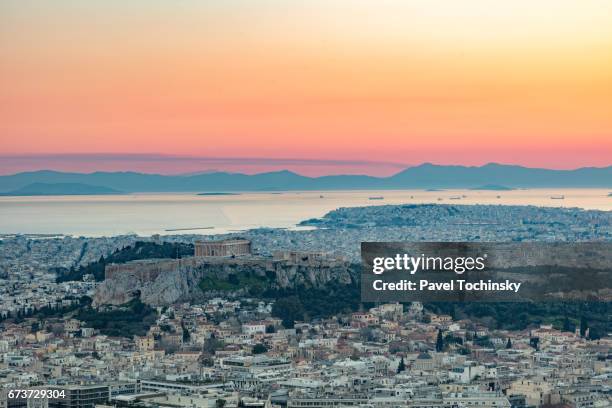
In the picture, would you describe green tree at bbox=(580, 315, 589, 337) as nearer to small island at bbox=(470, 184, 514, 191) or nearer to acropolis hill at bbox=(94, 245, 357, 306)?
acropolis hill at bbox=(94, 245, 357, 306)

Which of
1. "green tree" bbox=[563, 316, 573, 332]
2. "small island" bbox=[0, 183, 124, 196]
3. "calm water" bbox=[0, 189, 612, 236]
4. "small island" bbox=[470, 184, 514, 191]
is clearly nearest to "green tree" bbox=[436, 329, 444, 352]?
"green tree" bbox=[563, 316, 573, 332]

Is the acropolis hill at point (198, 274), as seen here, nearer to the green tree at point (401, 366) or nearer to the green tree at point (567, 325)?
the green tree at point (567, 325)

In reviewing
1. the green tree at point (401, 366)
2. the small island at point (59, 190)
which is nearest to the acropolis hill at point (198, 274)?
the green tree at point (401, 366)

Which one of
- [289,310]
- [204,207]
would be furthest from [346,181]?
[289,310]

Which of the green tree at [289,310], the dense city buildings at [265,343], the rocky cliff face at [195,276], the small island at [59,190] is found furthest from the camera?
the small island at [59,190]

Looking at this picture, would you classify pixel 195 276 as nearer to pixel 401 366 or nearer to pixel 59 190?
pixel 401 366

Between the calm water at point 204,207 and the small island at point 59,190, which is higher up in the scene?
the small island at point 59,190

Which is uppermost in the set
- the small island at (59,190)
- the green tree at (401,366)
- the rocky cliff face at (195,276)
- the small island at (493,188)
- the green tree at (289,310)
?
the small island at (493,188)
